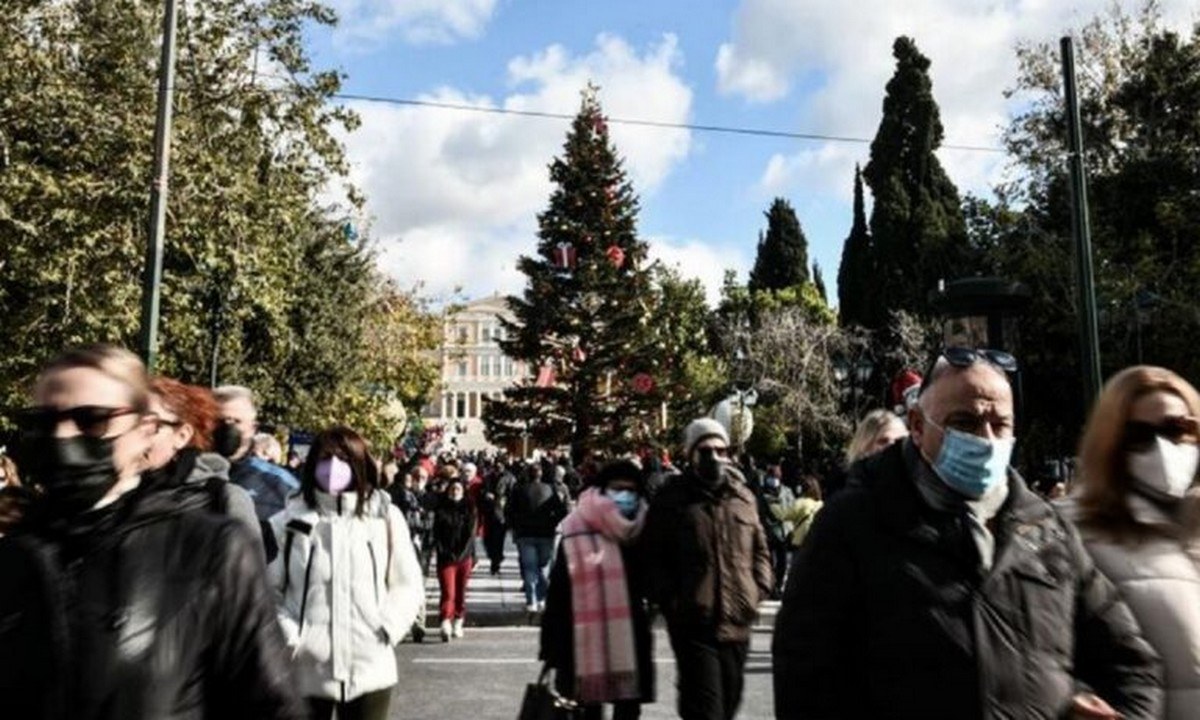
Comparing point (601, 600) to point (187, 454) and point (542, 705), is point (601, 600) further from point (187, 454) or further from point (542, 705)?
point (187, 454)

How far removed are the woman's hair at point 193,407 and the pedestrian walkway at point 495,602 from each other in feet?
23.7

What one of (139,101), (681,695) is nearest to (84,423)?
(681,695)

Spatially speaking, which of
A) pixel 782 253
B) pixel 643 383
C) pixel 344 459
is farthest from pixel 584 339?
pixel 344 459

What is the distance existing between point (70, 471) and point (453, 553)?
10301 millimetres

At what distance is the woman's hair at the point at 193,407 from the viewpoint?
351 centimetres

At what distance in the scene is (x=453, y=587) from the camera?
12430mm

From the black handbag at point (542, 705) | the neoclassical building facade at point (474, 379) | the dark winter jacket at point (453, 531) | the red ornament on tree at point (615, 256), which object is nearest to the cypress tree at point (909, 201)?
the red ornament on tree at point (615, 256)

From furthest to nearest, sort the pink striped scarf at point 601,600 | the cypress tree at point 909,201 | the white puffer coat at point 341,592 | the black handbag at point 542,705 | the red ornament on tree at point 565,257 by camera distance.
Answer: the red ornament on tree at point 565,257 < the cypress tree at point 909,201 < the pink striped scarf at point 601,600 < the black handbag at point 542,705 < the white puffer coat at point 341,592

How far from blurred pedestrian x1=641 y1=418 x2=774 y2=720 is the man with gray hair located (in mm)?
1870

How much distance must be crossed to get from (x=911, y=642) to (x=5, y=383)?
1883cm

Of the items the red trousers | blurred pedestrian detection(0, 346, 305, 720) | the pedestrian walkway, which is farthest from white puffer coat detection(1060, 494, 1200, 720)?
the red trousers

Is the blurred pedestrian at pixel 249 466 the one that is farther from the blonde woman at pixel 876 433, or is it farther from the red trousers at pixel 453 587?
the red trousers at pixel 453 587

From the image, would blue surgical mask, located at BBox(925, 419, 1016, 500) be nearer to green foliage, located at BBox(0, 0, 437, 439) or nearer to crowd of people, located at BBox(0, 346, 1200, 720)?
crowd of people, located at BBox(0, 346, 1200, 720)

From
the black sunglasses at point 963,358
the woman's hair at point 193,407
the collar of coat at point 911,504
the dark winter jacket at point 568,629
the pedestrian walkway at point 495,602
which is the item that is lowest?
the pedestrian walkway at point 495,602
